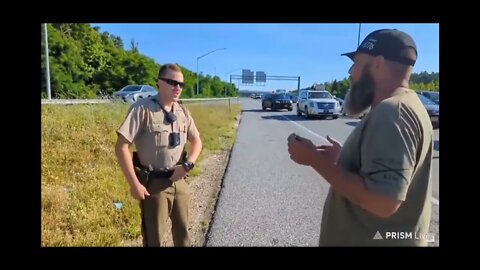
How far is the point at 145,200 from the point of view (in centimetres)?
184

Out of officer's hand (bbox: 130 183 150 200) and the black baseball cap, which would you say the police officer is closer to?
officer's hand (bbox: 130 183 150 200)

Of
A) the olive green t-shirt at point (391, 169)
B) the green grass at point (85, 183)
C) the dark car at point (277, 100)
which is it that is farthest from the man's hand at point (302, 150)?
the dark car at point (277, 100)

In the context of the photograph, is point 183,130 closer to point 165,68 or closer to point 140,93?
point 165,68

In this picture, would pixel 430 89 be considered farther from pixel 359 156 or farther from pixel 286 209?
pixel 286 209

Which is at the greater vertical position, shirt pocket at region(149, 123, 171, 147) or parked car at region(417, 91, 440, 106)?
parked car at region(417, 91, 440, 106)

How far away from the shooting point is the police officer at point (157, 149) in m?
1.74

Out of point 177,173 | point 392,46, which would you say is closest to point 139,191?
point 177,173

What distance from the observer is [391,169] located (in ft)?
3.23

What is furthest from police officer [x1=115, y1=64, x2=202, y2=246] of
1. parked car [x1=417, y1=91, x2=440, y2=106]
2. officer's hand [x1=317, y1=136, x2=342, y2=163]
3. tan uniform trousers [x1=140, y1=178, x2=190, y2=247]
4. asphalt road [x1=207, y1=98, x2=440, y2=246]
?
parked car [x1=417, y1=91, x2=440, y2=106]

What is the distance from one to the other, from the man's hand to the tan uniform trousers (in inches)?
38.2

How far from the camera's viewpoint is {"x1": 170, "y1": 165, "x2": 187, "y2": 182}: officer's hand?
1.85 metres


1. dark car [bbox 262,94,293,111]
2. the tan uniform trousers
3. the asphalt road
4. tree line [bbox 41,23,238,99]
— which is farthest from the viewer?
dark car [bbox 262,94,293,111]

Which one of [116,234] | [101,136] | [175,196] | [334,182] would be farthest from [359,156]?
[101,136]

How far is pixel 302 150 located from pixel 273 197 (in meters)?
2.29
